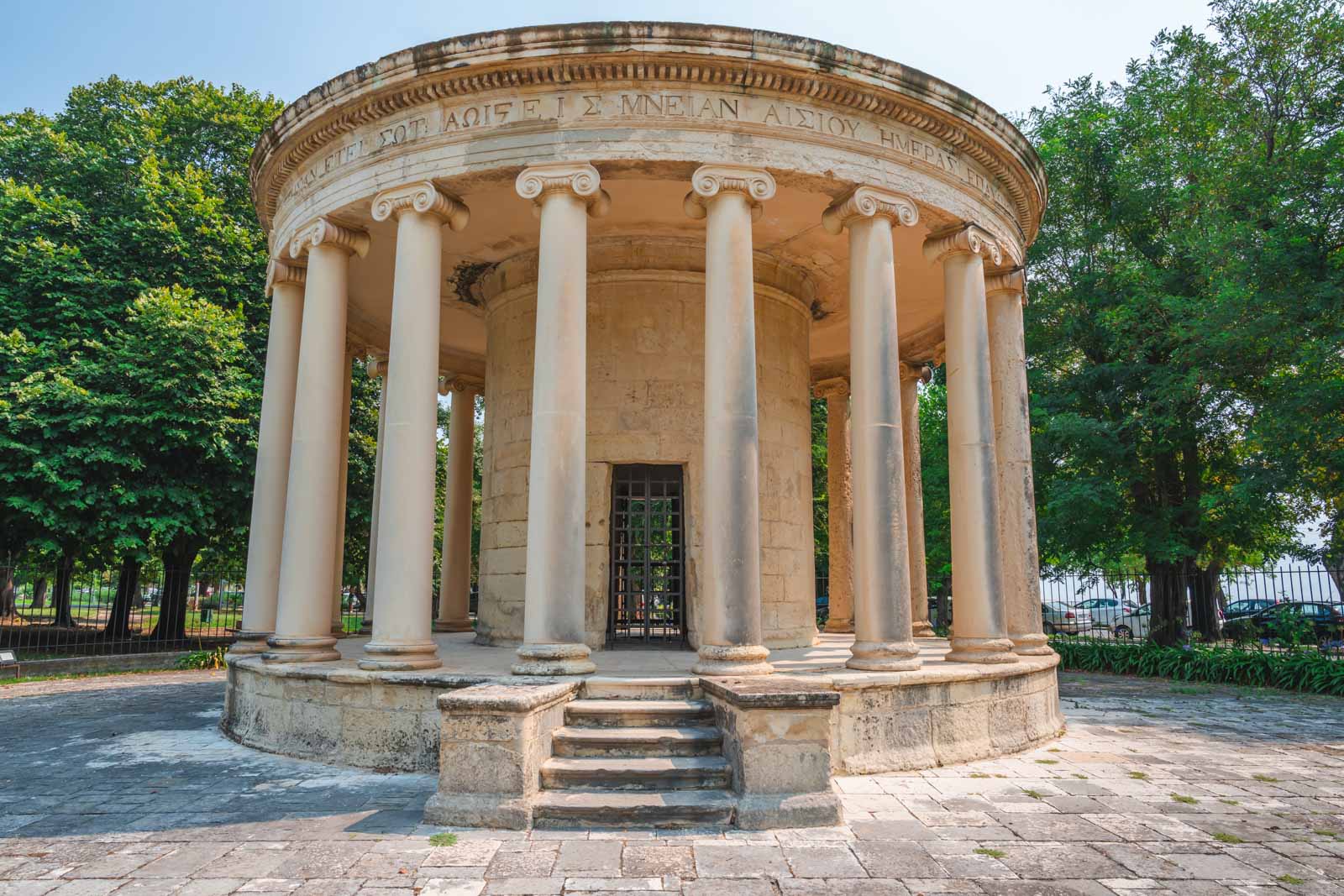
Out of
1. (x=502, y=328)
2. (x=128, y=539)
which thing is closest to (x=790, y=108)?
(x=502, y=328)

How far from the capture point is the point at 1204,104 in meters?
25.0

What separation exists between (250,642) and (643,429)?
7.06 meters

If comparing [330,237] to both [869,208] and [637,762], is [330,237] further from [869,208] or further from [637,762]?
[637,762]

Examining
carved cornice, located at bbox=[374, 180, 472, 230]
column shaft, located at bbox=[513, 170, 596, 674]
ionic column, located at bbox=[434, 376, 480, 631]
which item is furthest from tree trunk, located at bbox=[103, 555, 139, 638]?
column shaft, located at bbox=[513, 170, 596, 674]

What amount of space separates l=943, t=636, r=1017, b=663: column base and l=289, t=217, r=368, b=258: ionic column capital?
1058 cm

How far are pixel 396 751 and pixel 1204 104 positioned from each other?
2762 centimetres

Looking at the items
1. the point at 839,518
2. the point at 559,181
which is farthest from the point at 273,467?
the point at 839,518

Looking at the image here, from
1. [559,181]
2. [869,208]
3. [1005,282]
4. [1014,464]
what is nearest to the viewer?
[559,181]

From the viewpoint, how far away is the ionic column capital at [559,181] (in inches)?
431

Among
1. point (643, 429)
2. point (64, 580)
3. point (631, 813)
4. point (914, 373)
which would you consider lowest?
point (631, 813)

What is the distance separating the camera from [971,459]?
41.4 feet

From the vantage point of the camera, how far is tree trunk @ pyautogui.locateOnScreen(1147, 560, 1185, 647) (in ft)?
82.0

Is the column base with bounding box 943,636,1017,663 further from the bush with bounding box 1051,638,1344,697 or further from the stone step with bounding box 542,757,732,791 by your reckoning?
the bush with bounding box 1051,638,1344,697

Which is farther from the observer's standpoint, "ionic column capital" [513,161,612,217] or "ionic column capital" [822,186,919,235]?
"ionic column capital" [822,186,919,235]
